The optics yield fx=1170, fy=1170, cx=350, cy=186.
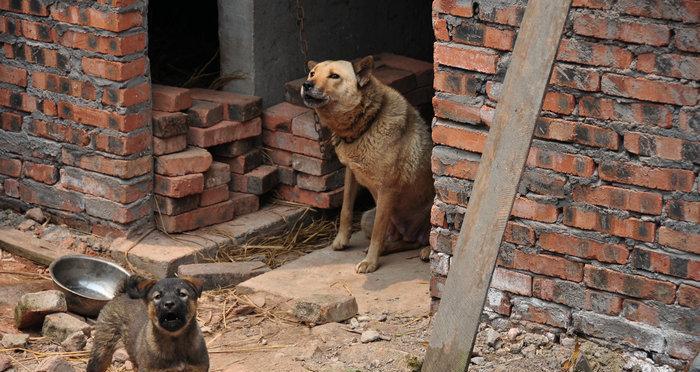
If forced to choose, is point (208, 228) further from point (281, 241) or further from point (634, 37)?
point (634, 37)

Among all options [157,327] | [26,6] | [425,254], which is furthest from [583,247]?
[26,6]

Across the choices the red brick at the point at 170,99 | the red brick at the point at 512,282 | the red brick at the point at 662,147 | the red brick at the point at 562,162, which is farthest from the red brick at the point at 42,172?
the red brick at the point at 662,147

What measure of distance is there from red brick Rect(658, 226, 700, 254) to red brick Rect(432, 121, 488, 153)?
1.01m

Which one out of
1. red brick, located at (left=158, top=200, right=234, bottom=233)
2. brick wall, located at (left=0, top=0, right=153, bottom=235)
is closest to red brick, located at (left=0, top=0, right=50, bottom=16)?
brick wall, located at (left=0, top=0, right=153, bottom=235)

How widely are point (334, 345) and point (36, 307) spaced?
1675 millimetres

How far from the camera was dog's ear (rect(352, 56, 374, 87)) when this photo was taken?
734cm

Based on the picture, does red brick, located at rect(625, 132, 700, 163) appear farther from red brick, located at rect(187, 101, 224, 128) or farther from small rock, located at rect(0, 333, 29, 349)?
small rock, located at rect(0, 333, 29, 349)

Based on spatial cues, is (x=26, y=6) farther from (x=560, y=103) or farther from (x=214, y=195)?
(x=560, y=103)

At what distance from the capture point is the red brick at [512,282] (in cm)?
609

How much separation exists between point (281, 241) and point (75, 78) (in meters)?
1.77

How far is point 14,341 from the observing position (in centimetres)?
634

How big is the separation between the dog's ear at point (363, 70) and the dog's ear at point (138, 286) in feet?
8.28

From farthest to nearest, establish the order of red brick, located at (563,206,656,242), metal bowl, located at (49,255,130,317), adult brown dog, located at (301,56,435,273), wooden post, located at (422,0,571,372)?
adult brown dog, located at (301,56,435,273)
metal bowl, located at (49,255,130,317)
red brick, located at (563,206,656,242)
wooden post, located at (422,0,571,372)

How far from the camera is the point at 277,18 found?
802cm
